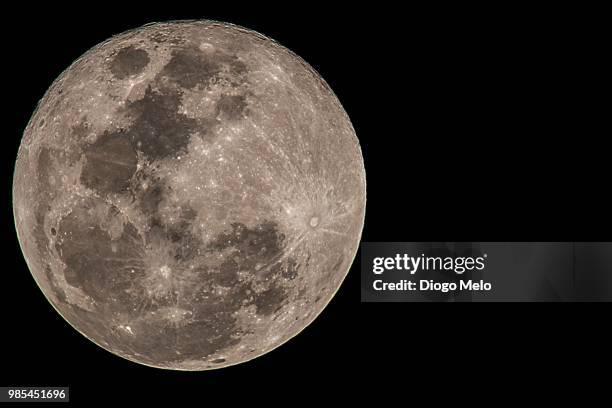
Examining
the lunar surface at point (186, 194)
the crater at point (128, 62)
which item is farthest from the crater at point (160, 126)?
the crater at point (128, 62)

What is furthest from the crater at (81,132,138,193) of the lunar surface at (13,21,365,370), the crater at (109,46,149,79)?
the crater at (109,46,149,79)

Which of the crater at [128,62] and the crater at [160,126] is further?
the crater at [128,62]

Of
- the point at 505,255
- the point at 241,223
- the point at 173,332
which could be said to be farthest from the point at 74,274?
the point at 505,255

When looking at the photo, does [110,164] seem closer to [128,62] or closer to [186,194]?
[186,194]

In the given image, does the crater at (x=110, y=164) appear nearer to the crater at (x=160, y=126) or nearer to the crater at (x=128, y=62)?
the crater at (x=160, y=126)

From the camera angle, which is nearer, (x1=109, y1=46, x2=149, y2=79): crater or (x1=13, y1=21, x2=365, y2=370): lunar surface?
(x1=13, y1=21, x2=365, y2=370): lunar surface

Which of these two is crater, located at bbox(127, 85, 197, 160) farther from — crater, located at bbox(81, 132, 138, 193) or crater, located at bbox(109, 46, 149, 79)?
crater, located at bbox(109, 46, 149, 79)

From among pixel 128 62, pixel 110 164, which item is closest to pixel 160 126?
pixel 110 164

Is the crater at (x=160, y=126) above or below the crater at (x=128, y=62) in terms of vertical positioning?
below

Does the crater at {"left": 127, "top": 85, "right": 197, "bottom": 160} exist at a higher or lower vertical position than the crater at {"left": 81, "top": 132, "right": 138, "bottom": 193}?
higher
